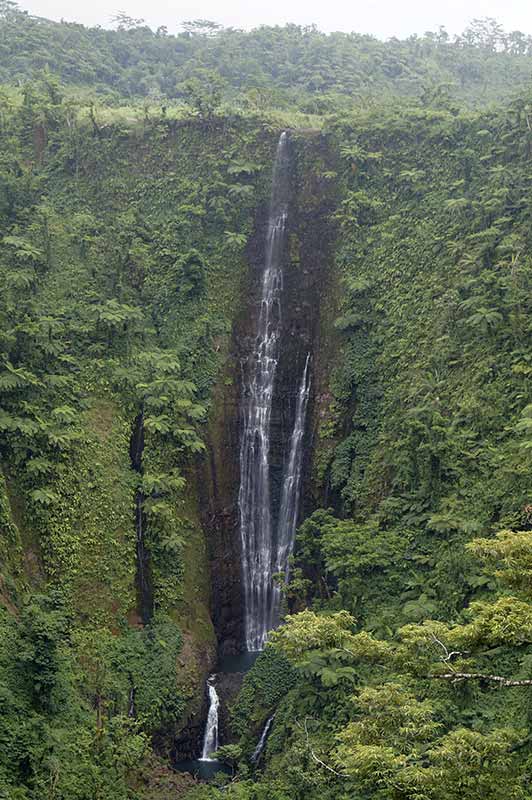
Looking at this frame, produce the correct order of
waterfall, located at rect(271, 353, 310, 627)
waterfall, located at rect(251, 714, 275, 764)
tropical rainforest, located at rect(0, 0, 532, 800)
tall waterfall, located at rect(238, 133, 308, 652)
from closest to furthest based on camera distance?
tropical rainforest, located at rect(0, 0, 532, 800)
waterfall, located at rect(251, 714, 275, 764)
tall waterfall, located at rect(238, 133, 308, 652)
waterfall, located at rect(271, 353, 310, 627)

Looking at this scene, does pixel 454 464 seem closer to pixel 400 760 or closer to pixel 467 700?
pixel 467 700

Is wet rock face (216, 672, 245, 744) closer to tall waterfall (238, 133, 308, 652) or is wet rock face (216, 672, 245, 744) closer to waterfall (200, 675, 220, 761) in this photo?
waterfall (200, 675, 220, 761)

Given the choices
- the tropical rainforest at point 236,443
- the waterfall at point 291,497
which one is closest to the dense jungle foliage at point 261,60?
the tropical rainforest at point 236,443

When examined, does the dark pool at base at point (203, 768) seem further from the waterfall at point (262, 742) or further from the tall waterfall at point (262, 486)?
the tall waterfall at point (262, 486)

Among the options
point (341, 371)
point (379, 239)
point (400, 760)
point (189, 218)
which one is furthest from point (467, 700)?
point (189, 218)

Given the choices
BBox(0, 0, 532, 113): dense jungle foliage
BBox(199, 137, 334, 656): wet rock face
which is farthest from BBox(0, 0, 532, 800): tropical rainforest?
BBox(0, 0, 532, 113): dense jungle foliage
